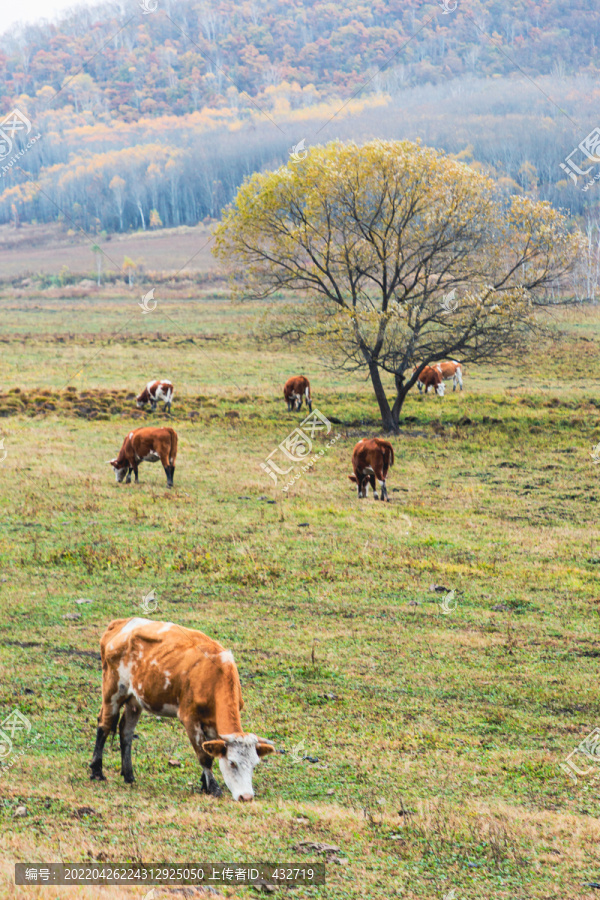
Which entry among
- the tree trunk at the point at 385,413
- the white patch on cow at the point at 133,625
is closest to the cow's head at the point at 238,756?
the white patch on cow at the point at 133,625

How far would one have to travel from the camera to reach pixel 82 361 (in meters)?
42.7

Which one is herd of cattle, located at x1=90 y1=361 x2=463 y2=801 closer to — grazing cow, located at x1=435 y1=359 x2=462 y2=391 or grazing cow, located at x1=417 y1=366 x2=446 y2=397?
grazing cow, located at x1=417 y1=366 x2=446 y2=397

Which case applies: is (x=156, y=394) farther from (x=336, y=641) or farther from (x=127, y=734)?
(x=127, y=734)

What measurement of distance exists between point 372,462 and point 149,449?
5.95 metres

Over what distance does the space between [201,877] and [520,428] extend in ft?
82.3

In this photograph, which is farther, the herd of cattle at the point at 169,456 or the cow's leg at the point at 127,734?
the herd of cattle at the point at 169,456

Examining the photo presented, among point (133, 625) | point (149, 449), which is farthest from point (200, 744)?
point (149, 449)

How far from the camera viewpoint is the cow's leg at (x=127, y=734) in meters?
7.05

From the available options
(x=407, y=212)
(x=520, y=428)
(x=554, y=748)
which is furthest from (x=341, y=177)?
(x=554, y=748)

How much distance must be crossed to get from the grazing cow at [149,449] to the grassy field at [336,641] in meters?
0.67

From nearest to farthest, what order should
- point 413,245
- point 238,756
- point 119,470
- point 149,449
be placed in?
point 238,756 → point 149,449 → point 119,470 → point 413,245

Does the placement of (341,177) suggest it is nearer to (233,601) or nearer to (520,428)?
(520,428)

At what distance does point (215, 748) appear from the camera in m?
6.18

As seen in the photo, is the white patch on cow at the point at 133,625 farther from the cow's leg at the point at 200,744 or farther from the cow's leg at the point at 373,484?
the cow's leg at the point at 373,484
